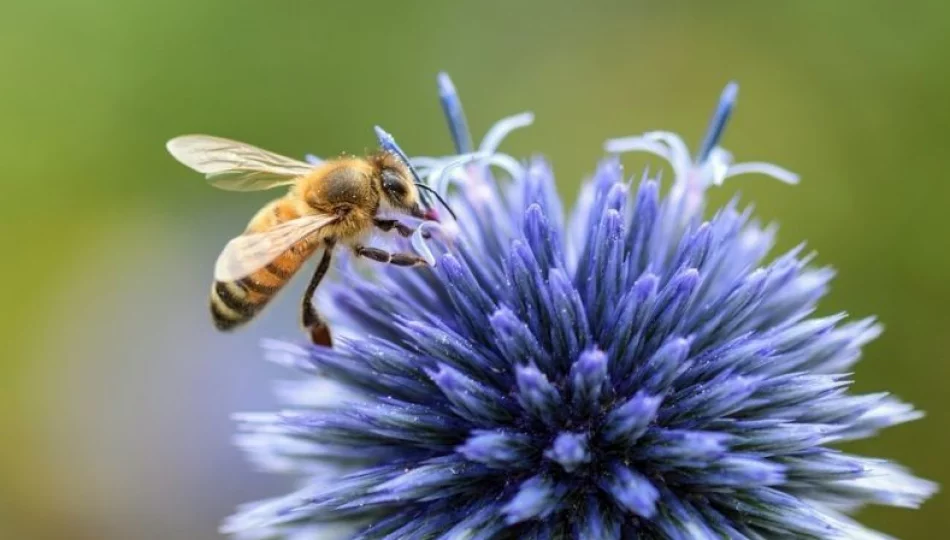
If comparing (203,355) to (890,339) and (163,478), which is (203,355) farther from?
(890,339)

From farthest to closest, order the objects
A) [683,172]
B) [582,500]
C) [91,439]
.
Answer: [91,439] → [683,172] → [582,500]

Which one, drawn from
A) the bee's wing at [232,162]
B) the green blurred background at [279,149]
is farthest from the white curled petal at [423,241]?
the green blurred background at [279,149]

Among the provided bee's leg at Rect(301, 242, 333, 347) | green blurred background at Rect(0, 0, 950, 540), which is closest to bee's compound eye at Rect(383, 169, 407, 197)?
bee's leg at Rect(301, 242, 333, 347)

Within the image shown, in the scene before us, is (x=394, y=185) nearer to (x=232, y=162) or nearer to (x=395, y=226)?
(x=395, y=226)

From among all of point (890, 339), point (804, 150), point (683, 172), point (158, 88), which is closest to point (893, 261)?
point (890, 339)

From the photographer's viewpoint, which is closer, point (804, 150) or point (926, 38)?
point (926, 38)

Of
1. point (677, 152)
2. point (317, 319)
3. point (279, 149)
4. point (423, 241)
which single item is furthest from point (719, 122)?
point (279, 149)

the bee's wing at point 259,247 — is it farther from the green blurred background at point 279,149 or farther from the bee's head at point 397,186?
the green blurred background at point 279,149
